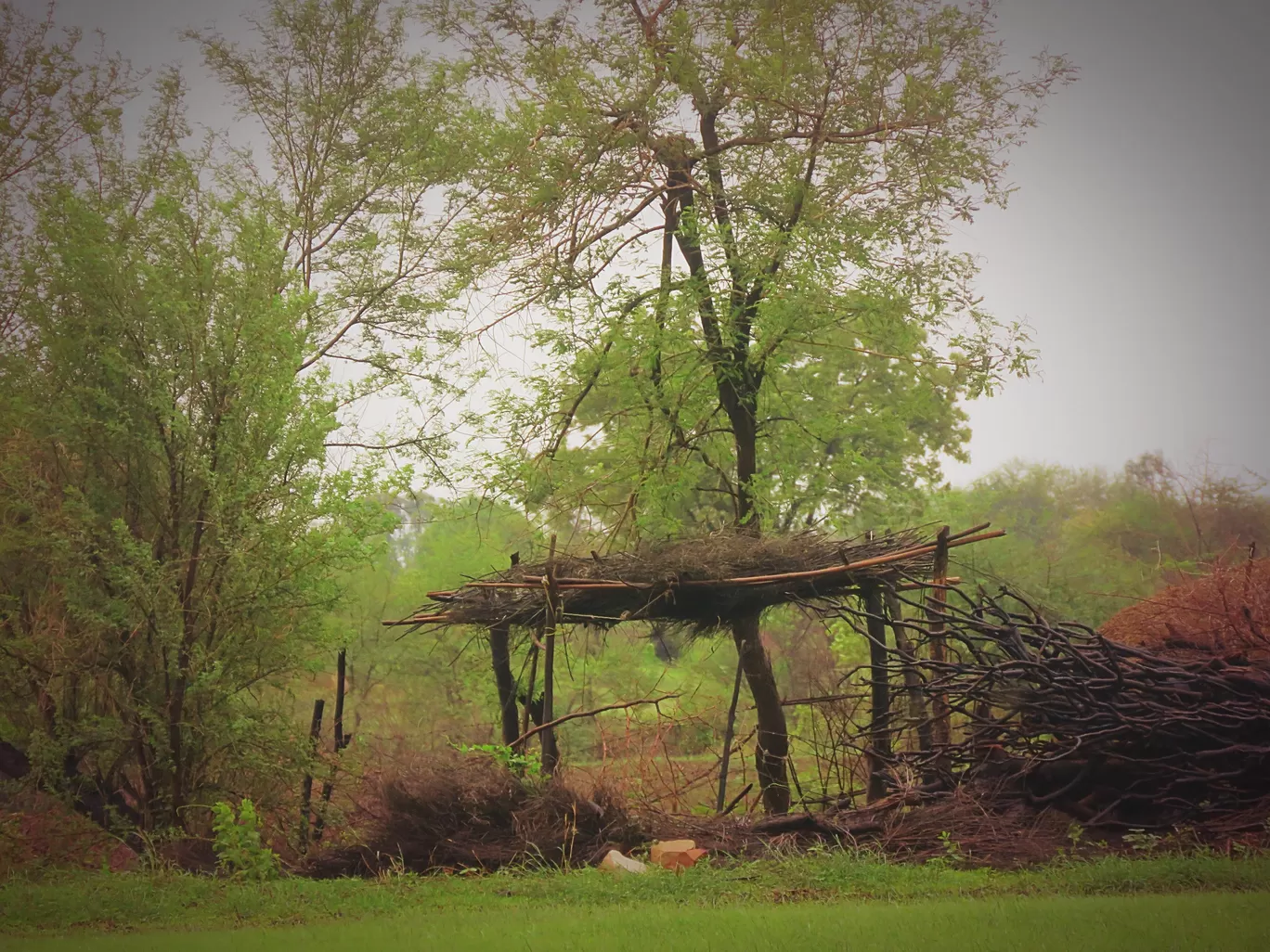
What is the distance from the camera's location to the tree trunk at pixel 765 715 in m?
12.6

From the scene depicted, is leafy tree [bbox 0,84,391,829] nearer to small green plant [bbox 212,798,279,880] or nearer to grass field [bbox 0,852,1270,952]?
small green plant [bbox 212,798,279,880]

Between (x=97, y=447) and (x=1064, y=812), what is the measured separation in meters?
11.1

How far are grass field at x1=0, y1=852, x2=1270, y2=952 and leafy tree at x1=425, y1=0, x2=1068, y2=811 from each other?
6324 mm

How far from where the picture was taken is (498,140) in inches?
617

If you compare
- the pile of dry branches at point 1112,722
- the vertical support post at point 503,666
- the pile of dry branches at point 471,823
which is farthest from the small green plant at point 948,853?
the vertical support post at point 503,666

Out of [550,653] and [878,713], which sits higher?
[550,653]

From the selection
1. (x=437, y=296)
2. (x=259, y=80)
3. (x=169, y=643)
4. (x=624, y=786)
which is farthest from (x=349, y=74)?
(x=624, y=786)

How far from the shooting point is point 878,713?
1085 centimetres

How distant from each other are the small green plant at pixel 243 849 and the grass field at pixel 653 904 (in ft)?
1.23

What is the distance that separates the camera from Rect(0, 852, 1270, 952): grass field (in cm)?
Result: 621

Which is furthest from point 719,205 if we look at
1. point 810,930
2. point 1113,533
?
point 1113,533

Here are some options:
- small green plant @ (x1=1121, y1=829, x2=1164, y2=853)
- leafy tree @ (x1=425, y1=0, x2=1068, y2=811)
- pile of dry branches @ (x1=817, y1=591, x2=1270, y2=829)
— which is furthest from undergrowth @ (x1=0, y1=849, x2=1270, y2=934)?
leafy tree @ (x1=425, y1=0, x2=1068, y2=811)

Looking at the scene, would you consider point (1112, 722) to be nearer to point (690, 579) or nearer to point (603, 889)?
point (690, 579)

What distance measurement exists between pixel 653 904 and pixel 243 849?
4.57 m
